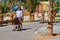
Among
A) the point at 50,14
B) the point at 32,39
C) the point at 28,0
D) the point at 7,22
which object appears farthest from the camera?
the point at 28,0

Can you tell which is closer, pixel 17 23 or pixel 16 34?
pixel 16 34

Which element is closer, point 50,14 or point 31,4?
point 50,14

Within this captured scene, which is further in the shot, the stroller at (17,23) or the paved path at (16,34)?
the stroller at (17,23)

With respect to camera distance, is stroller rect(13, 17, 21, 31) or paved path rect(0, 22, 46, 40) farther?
stroller rect(13, 17, 21, 31)

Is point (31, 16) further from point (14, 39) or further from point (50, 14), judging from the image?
point (14, 39)

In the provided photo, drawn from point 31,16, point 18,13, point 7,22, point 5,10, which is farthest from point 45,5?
point 18,13

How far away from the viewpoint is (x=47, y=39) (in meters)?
13.8

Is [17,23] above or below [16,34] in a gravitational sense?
above

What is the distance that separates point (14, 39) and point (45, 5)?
26457 millimetres

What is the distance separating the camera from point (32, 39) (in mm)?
13773

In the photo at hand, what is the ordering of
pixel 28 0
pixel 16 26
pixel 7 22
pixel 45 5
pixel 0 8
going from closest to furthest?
1. pixel 16 26
2. pixel 7 22
3. pixel 28 0
4. pixel 0 8
5. pixel 45 5

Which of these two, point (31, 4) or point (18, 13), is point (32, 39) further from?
point (31, 4)

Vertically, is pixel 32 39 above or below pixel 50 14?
below

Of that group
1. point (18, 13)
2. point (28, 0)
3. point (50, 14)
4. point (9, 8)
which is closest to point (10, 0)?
point (28, 0)
